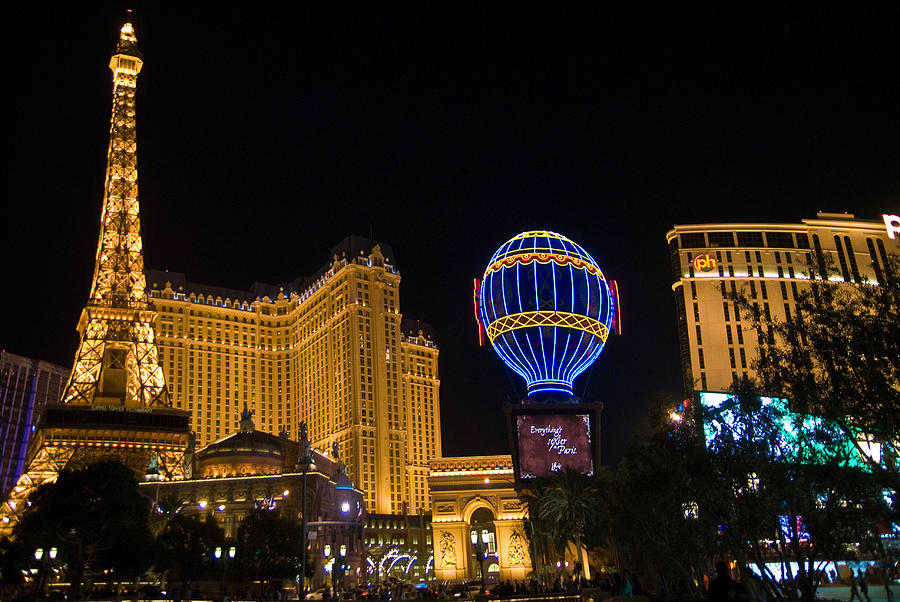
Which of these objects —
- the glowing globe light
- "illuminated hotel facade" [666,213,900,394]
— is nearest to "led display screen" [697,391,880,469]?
the glowing globe light

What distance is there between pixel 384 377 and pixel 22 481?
61.3m

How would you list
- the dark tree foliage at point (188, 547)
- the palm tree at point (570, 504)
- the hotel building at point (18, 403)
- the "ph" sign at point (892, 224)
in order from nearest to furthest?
the palm tree at point (570, 504), the dark tree foliage at point (188, 547), the "ph" sign at point (892, 224), the hotel building at point (18, 403)

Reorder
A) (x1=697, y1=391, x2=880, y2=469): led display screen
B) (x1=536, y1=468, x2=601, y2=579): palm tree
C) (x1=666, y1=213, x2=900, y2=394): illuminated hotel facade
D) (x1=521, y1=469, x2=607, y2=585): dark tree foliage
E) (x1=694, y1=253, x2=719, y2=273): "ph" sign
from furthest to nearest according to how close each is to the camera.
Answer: (x1=694, y1=253, x2=719, y2=273): "ph" sign → (x1=666, y1=213, x2=900, y2=394): illuminated hotel facade → (x1=536, y1=468, x2=601, y2=579): palm tree → (x1=521, y1=469, x2=607, y2=585): dark tree foliage → (x1=697, y1=391, x2=880, y2=469): led display screen

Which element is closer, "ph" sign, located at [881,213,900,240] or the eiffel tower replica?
the eiffel tower replica

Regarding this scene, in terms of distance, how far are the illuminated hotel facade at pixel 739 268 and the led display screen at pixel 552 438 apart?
1958 inches

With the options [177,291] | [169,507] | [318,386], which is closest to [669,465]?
[169,507]

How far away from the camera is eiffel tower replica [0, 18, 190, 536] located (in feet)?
309

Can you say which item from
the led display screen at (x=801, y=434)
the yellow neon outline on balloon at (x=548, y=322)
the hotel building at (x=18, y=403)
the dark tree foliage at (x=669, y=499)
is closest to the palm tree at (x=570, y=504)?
the yellow neon outline on balloon at (x=548, y=322)

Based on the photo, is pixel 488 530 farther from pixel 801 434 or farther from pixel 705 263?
pixel 801 434

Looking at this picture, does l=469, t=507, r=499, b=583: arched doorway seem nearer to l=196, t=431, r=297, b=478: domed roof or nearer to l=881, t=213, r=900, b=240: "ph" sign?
l=196, t=431, r=297, b=478: domed roof

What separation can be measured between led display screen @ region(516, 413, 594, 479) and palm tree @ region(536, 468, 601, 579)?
229 inches

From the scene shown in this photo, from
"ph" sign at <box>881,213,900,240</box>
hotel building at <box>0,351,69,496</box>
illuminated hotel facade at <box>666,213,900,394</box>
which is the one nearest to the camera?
illuminated hotel facade at <box>666,213,900,394</box>

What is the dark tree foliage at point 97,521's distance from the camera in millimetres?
51719

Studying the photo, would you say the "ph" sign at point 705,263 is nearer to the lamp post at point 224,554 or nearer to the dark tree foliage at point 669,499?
the dark tree foliage at point 669,499
